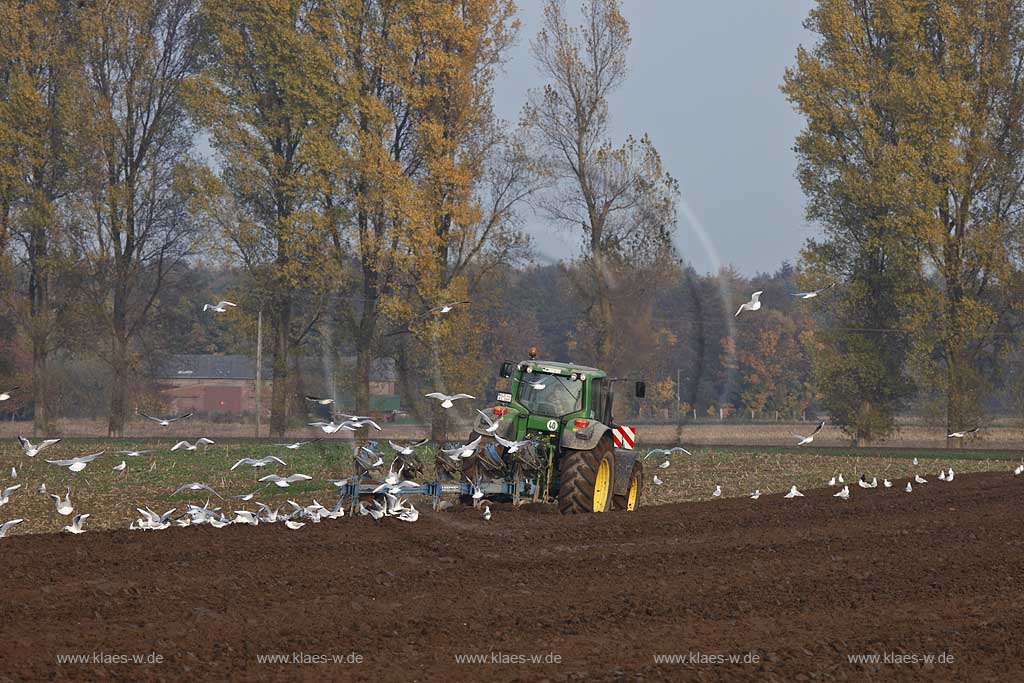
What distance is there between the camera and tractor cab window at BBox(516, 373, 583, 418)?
18344 mm

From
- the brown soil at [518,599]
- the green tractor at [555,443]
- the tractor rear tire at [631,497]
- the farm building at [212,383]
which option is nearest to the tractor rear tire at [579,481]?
the green tractor at [555,443]

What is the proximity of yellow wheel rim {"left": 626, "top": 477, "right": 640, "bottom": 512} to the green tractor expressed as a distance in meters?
0.61

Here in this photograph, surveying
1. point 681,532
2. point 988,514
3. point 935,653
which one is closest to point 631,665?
point 935,653

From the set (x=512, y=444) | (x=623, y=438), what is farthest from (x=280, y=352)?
(x=512, y=444)

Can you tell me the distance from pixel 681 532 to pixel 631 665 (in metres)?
7.65

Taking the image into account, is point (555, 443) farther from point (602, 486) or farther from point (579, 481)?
point (602, 486)

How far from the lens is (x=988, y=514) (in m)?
19.0

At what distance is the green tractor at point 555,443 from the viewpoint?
57.6 ft

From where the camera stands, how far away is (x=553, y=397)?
724 inches

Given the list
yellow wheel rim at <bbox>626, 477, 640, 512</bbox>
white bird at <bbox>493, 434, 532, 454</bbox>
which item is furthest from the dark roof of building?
white bird at <bbox>493, 434, 532, 454</bbox>

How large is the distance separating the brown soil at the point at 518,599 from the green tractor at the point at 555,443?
0.70 metres

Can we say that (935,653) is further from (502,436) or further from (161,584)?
(502,436)

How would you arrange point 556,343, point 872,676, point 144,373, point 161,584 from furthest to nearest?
point 144,373 → point 556,343 → point 161,584 → point 872,676

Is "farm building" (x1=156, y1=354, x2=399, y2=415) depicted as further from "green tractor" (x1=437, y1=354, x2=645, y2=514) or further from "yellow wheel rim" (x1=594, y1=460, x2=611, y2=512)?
"yellow wheel rim" (x1=594, y1=460, x2=611, y2=512)
